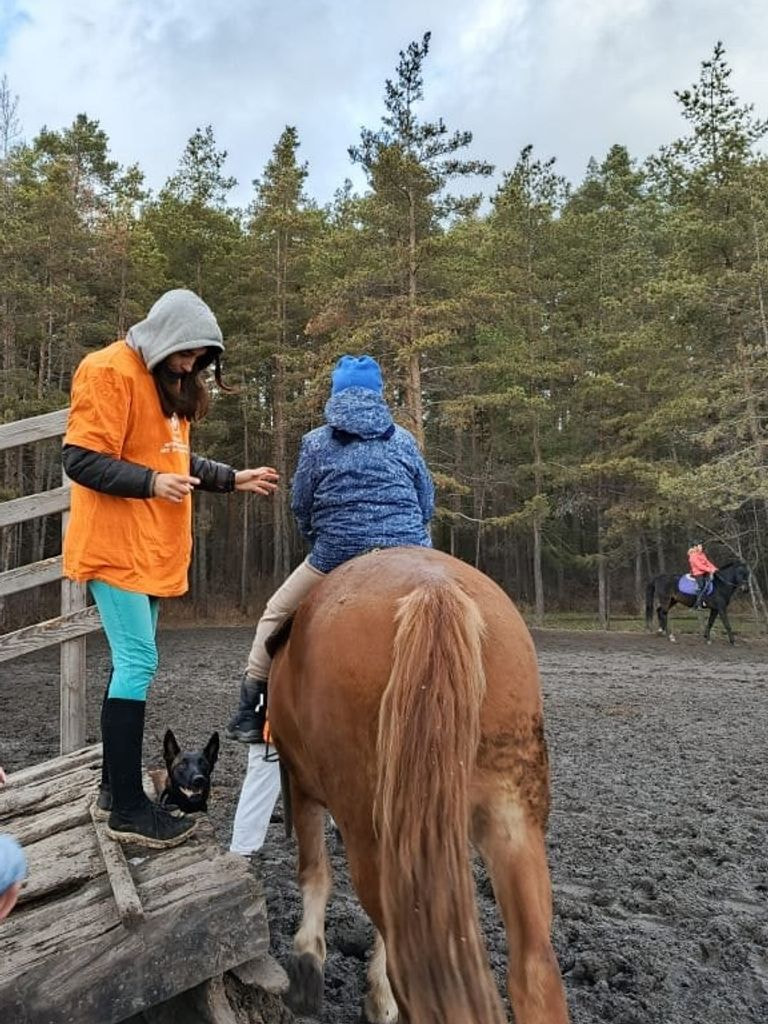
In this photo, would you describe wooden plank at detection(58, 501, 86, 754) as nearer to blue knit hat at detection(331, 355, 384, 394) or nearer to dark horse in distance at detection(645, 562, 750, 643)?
blue knit hat at detection(331, 355, 384, 394)

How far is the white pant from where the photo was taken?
3.72 meters

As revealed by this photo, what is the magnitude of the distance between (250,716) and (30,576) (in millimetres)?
1849

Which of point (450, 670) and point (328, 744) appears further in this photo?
point (328, 744)

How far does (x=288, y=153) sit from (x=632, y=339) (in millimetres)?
14421

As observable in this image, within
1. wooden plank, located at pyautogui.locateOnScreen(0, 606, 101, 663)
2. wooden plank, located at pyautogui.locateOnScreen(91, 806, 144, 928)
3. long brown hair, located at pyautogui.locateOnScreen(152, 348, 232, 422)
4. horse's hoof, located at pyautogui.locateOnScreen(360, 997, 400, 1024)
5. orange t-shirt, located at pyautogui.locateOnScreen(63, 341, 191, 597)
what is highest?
long brown hair, located at pyautogui.locateOnScreen(152, 348, 232, 422)

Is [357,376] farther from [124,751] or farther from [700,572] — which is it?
[700,572]

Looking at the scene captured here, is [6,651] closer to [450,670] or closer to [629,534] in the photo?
[450,670]

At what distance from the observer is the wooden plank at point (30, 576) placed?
4352 millimetres

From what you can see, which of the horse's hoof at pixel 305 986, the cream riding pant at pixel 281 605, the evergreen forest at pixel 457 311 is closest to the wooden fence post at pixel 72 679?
the cream riding pant at pixel 281 605

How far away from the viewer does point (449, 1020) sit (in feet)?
5.25

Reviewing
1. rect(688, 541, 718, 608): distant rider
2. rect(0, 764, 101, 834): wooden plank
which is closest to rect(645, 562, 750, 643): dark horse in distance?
rect(688, 541, 718, 608): distant rider

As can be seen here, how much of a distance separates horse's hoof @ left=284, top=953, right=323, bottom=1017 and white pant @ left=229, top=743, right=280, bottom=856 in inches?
42.9

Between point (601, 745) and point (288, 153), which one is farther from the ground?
point (288, 153)

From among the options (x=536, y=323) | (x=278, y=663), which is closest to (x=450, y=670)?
(x=278, y=663)
